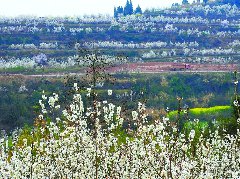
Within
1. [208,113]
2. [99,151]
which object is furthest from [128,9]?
[99,151]

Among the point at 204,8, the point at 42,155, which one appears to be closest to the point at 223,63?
the point at 204,8

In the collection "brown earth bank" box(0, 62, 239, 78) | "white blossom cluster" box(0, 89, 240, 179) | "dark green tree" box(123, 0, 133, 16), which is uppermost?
"white blossom cluster" box(0, 89, 240, 179)

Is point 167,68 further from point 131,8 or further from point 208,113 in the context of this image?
point 131,8

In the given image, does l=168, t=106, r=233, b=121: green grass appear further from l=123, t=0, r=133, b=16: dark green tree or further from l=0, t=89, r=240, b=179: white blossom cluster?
l=123, t=0, r=133, b=16: dark green tree

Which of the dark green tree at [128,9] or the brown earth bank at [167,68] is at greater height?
the dark green tree at [128,9]

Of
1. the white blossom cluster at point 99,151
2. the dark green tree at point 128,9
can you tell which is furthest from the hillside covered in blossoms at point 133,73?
the dark green tree at point 128,9

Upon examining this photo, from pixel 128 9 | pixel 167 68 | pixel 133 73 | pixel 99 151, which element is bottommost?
pixel 167 68

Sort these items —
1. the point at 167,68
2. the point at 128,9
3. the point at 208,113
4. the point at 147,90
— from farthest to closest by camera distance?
the point at 128,9 < the point at 167,68 < the point at 147,90 < the point at 208,113

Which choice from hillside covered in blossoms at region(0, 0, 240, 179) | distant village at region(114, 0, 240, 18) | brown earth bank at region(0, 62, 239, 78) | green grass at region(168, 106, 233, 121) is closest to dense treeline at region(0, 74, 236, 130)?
hillside covered in blossoms at region(0, 0, 240, 179)

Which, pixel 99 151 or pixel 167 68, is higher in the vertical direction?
pixel 99 151

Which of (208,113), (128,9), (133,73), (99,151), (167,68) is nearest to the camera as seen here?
(99,151)

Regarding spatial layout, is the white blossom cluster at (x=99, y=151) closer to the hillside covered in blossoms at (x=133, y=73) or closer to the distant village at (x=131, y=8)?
the hillside covered in blossoms at (x=133, y=73)
